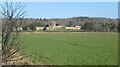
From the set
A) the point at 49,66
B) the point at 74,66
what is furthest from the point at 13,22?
the point at 74,66

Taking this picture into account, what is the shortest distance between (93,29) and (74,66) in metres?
105

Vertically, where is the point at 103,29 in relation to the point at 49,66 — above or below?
below

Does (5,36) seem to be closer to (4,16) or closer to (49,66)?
(4,16)

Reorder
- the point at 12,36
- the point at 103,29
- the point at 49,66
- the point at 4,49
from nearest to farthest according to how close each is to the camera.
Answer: the point at 4,49
the point at 12,36
the point at 49,66
the point at 103,29

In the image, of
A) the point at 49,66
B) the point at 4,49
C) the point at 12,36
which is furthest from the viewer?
the point at 49,66

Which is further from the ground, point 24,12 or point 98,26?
point 24,12

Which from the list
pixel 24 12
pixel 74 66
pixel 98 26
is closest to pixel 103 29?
pixel 98 26

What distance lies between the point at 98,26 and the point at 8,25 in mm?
114781

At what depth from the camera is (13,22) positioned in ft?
17.9

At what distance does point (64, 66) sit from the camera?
13.8m

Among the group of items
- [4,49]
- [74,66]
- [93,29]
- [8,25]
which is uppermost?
[8,25]

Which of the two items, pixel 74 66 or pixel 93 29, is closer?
pixel 74 66

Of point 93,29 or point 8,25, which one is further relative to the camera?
point 93,29

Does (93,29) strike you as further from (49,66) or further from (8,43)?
(8,43)
